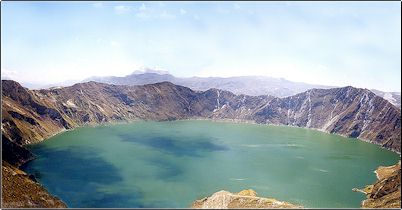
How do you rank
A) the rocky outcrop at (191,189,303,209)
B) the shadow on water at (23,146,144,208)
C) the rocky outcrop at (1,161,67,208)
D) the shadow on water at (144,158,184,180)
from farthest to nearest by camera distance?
the shadow on water at (144,158,184,180)
the shadow on water at (23,146,144,208)
the rocky outcrop at (1,161,67,208)
the rocky outcrop at (191,189,303,209)

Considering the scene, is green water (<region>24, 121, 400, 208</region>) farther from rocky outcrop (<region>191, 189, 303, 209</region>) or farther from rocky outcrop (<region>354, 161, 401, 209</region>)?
rocky outcrop (<region>191, 189, 303, 209</region>)

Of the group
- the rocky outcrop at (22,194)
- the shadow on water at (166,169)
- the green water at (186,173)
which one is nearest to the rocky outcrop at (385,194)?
the green water at (186,173)

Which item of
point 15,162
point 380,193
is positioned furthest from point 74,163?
point 380,193

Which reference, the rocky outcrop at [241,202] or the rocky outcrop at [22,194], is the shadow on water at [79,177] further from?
the rocky outcrop at [241,202]

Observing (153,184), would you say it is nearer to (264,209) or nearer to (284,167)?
(264,209)

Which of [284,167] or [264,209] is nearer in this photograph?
[264,209]

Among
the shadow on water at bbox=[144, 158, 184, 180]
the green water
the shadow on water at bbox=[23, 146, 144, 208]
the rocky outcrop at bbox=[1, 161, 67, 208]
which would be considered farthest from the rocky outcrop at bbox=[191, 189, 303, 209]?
the shadow on water at bbox=[144, 158, 184, 180]

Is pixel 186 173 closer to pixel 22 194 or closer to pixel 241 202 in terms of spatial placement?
pixel 241 202

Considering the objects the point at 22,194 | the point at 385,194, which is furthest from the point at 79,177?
the point at 385,194
